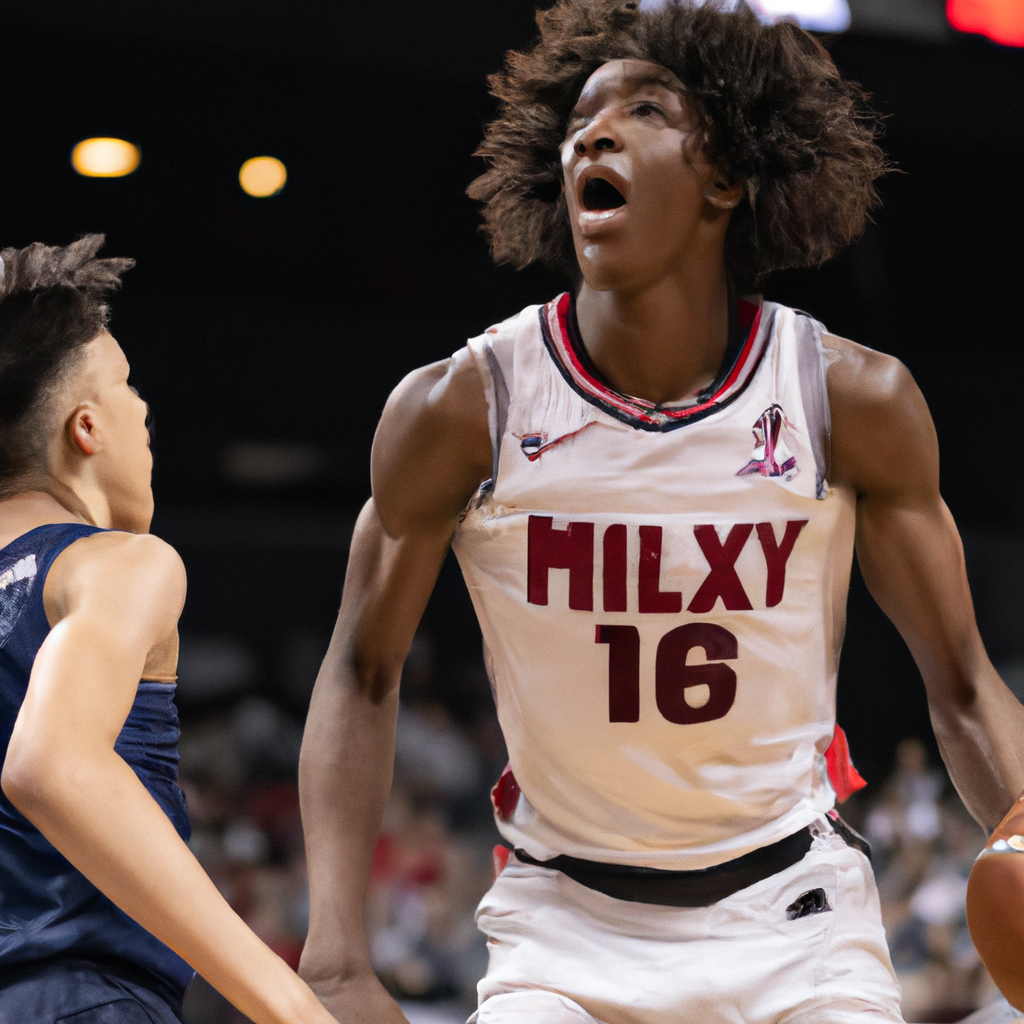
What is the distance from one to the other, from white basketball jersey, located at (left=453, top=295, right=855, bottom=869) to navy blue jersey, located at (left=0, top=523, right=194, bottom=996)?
0.49m

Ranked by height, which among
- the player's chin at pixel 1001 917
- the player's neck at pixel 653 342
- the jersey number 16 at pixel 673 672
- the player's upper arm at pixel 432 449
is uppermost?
the player's neck at pixel 653 342

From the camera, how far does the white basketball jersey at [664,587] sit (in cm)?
158

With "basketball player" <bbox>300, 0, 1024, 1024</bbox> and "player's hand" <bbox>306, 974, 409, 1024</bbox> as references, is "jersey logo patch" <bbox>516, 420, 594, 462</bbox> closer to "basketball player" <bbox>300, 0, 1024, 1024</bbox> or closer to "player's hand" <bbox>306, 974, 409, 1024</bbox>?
"basketball player" <bbox>300, 0, 1024, 1024</bbox>

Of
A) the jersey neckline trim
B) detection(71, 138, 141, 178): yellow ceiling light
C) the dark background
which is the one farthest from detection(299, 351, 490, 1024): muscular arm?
detection(71, 138, 141, 178): yellow ceiling light

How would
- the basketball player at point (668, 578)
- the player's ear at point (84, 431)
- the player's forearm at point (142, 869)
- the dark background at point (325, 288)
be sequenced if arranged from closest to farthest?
the player's forearm at point (142, 869), the player's ear at point (84, 431), the basketball player at point (668, 578), the dark background at point (325, 288)

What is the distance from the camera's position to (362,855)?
168 cm

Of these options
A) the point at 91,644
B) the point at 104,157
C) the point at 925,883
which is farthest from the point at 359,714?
the point at 104,157

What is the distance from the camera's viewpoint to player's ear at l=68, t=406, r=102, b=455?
1464mm

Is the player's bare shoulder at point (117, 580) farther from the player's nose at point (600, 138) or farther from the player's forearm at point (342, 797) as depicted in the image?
the player's nose at point (600, 138)

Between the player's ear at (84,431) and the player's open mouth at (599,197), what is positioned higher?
the player's open mouth at (599,197)

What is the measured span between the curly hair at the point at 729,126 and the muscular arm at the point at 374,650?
308mm

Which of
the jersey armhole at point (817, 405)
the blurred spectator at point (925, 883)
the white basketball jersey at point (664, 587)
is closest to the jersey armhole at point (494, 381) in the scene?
the white basketball jersey at point (664, 587)

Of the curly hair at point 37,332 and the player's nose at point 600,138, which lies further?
the player's nose at point 600,138

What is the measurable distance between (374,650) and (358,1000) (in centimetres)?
42
